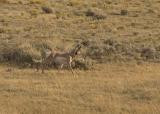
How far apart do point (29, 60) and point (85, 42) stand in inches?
154

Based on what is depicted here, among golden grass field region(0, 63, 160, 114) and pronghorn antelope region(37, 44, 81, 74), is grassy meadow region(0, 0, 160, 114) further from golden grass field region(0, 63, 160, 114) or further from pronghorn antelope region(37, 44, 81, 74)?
pronghorn antelope region(37, 44, 81, 74)

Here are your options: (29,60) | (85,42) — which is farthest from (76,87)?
(85,42)

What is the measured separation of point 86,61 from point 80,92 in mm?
4999

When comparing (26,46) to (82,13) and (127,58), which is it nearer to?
(127,58)

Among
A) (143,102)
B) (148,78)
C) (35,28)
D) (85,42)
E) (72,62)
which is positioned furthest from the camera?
(35,28)

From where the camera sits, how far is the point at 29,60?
21641mm

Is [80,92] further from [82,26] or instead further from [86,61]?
[82,26]

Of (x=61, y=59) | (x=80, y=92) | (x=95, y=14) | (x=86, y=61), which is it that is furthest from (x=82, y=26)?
(x=80, y=92)

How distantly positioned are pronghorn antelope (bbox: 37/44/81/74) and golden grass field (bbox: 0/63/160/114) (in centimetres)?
44

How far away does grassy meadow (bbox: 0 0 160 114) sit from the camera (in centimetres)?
1449

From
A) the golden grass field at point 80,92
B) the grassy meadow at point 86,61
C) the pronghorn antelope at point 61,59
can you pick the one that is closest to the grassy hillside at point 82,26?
the grassy meadow at point 86,61

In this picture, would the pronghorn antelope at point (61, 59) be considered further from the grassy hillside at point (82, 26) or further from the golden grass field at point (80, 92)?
the grassy hillside at point (82, 26)

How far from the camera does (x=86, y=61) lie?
20531 mm

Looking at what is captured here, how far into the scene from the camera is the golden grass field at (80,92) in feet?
46.1
